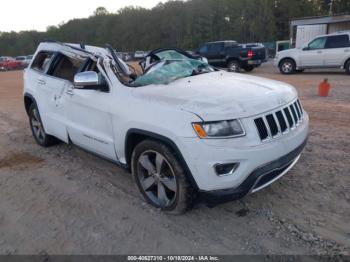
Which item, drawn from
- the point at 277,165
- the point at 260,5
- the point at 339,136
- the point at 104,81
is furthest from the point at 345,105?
the point at 260,5

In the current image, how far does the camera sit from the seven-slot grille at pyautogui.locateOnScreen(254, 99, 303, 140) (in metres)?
2.93

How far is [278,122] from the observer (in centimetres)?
309

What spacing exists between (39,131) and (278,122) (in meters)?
4.14

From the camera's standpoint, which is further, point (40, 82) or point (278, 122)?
point (40, 82)

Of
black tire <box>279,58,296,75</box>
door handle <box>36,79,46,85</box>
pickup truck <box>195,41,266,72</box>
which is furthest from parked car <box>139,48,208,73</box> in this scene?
pickup truck <box>195,41,266,72</box>

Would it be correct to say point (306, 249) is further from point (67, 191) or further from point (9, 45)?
point (9, 45)

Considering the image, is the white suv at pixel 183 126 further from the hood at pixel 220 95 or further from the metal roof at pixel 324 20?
the metal roof at pixel 324 20

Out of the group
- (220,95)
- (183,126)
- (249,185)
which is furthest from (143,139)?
(249,185)

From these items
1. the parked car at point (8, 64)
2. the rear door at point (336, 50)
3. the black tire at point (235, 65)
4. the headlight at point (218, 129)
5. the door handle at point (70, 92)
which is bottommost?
the parked car at point (8, 64)

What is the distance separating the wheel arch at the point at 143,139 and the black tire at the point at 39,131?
2442mm

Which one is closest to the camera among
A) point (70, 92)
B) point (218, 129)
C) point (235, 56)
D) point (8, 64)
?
point (218, 129)

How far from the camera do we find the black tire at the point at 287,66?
15.3m

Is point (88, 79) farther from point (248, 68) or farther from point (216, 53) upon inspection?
point (248, 68)

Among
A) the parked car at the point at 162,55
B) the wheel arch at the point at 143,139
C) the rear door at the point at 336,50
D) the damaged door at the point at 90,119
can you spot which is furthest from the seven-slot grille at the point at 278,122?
the rear door at the point at 336,50
